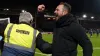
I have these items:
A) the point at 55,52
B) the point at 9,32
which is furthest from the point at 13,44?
the point at 55,52

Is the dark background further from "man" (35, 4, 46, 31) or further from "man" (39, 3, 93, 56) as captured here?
"man" (39, 3, 93, 56)

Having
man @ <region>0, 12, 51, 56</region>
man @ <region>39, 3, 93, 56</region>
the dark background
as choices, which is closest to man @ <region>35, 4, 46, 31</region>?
man @ <region>0, 12, 51, 56</region>

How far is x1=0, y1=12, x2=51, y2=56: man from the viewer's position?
5711 millimetres

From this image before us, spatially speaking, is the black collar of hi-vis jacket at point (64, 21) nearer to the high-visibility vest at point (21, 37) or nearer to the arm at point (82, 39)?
the arm at point (82, 39)

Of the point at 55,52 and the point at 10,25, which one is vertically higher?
the point at 10,25

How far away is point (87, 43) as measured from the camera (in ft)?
18.4

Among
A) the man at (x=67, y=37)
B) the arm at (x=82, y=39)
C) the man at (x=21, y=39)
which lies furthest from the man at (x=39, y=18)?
the arm at (x=82, y=39)

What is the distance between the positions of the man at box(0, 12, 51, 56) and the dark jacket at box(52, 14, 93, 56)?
0.28m

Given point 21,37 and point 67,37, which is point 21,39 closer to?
point 21,37

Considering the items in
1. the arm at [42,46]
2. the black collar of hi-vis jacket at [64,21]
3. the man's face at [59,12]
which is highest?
the man's face at [59,12]

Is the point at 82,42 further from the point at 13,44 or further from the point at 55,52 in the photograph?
the point at 13,44

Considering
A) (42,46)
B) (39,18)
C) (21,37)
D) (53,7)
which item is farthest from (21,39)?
(53,7)

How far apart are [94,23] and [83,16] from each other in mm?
5432

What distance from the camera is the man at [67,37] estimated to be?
560 cm
